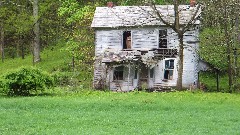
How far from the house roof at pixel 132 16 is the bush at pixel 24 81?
8.94 meters

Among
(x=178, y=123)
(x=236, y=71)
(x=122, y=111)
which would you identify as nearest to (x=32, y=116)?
(x=122, y=111)

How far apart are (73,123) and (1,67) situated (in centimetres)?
3306

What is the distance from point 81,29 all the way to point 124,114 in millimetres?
24697

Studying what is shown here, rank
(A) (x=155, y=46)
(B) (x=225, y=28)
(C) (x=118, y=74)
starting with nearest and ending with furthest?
(B) (x=225, y=28), (A) (x=155, y=46), (C) (x=118, y=74)

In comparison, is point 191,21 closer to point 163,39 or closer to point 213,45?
point 213,45

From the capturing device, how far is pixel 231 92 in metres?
37.8

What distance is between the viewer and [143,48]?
139ft

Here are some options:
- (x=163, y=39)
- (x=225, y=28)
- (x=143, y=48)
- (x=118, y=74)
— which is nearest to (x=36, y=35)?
(x=118, y=74)

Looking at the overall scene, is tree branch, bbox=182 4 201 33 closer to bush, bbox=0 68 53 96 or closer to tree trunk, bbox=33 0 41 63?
bush, bbox=0 68 53 96

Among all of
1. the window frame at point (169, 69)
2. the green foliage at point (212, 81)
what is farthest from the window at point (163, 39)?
the green foliage at point (212, 81)

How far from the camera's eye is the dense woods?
38.4 metres

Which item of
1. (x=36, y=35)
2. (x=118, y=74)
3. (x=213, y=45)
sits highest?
(x=36, y=35)

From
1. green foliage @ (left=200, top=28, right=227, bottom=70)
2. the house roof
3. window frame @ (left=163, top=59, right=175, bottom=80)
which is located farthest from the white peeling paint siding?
green foliage @ (left=200, top=28, right=227, bottom=70)

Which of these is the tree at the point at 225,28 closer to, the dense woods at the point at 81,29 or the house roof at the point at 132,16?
the dense woods at the point at 81,29
